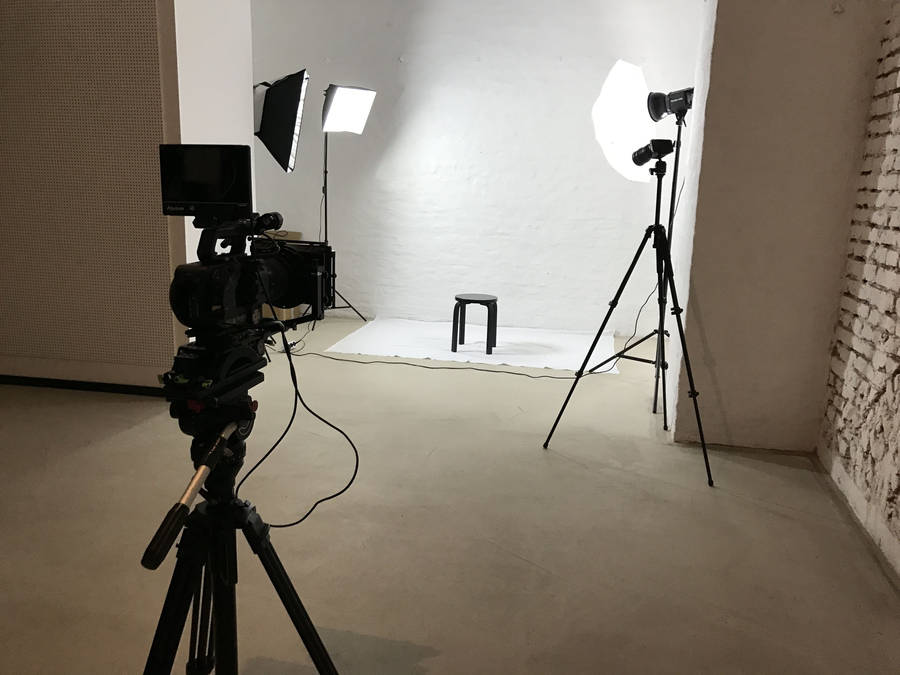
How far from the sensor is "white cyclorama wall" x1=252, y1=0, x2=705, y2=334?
5090mm

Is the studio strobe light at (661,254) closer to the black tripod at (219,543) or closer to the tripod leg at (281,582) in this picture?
the tripod leg at (281,582)

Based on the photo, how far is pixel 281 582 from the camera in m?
1.32

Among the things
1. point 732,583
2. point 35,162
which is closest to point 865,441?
point 732,583

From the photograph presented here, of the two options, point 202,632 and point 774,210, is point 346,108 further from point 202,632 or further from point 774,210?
point 202,632

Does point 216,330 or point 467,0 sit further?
point 467,0

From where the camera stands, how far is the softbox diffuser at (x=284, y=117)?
412 centimetres

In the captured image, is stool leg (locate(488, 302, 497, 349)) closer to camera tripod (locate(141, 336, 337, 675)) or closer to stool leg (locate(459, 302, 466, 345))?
stool leg (locate(459, 302, 466, 345))

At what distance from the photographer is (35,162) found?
3369 mm

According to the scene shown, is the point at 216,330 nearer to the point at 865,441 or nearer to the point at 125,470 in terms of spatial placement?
the point at 125,470

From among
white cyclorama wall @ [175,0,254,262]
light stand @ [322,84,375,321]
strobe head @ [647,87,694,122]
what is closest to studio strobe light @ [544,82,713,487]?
strobe head @ [647,87,694,122]

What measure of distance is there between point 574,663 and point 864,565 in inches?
42.6

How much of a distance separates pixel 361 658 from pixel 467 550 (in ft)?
1.87

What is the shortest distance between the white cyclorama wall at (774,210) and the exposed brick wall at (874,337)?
0.26 feet

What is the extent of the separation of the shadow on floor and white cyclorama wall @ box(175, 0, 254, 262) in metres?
2.23
